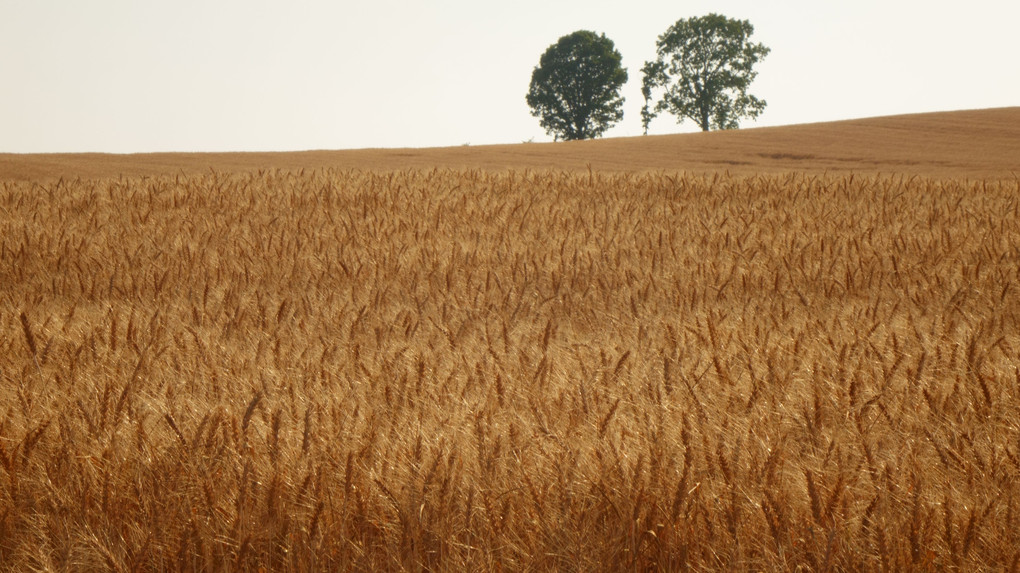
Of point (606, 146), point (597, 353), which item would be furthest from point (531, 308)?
point (606, 146)

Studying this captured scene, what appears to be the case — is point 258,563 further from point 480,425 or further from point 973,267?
point 973,267

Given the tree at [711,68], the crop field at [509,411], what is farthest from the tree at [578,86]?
the crop field at [509,411]

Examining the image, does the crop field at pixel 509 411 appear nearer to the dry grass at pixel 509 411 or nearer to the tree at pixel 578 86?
the dry grass at pixel 509 411

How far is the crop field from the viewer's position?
1641 mm

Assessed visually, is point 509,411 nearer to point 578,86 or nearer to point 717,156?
point 717,156

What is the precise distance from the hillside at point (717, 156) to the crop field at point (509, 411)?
10073 mm

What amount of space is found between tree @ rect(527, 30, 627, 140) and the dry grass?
1913 inches

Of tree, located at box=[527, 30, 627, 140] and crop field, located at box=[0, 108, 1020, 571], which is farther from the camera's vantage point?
tree, located at box=[527, 30, 627, 140]

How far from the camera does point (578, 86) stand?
172 feet

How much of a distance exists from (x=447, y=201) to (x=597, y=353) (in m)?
4.78

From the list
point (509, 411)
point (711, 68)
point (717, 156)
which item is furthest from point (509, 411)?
point (711, 68)

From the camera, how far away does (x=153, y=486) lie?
6.02 ft

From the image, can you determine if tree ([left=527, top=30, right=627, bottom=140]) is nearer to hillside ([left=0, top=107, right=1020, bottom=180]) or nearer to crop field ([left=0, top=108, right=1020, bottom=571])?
hillside ([left=0, top=107, right=1020, bottom=180])

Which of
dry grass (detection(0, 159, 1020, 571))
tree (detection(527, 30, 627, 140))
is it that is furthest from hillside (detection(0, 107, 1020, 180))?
tree (detection(527, 30, 627, 140))
